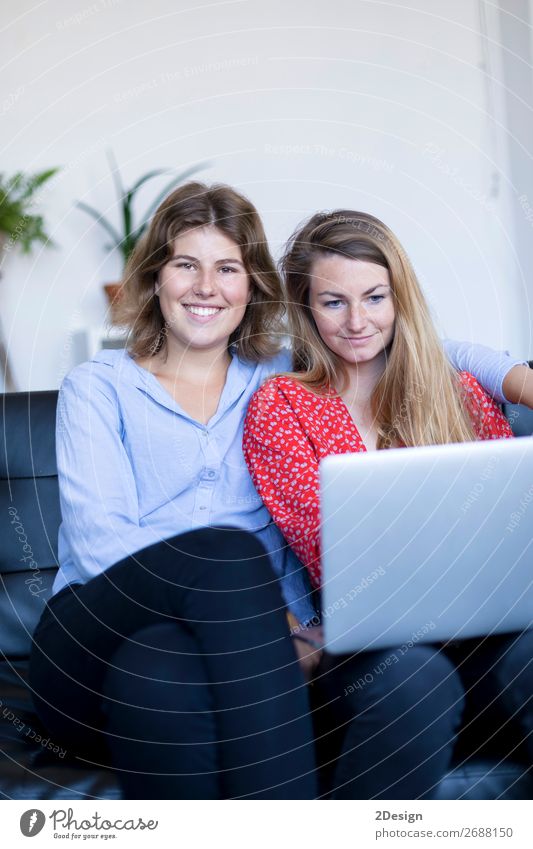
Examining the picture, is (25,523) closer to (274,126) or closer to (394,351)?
(394,351)

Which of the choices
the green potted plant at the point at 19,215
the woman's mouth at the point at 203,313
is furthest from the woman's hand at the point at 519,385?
the green potted plant at the point at 19,215

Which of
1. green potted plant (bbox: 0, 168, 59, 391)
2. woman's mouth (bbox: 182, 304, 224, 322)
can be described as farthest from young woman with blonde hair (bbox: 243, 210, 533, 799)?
green potted plant (bbox: 0, 168, 59, 391)

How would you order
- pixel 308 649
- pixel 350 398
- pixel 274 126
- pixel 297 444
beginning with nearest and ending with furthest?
pixel 308 649
pixel 297 444
pixel 350 398
pixel 274 126

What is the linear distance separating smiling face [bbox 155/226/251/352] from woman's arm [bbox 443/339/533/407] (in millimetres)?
322

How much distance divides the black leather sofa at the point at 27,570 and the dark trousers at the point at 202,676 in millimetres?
Result: 104

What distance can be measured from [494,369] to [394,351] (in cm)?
14

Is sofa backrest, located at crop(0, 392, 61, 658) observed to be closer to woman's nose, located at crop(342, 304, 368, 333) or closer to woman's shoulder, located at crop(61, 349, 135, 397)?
woman's shoulder, located at crop(61, 349, 135, 397)

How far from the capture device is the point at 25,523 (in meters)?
1.32

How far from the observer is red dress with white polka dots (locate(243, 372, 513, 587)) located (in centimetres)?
113

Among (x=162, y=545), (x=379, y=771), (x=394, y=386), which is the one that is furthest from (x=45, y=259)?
(x=379, y=771)

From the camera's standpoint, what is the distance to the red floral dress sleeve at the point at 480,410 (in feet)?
4.14

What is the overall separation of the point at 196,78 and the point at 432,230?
0.70m

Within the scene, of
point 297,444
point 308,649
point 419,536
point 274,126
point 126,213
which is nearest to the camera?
point 419,536

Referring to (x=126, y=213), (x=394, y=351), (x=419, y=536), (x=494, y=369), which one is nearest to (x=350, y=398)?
(x=394, y=351)
